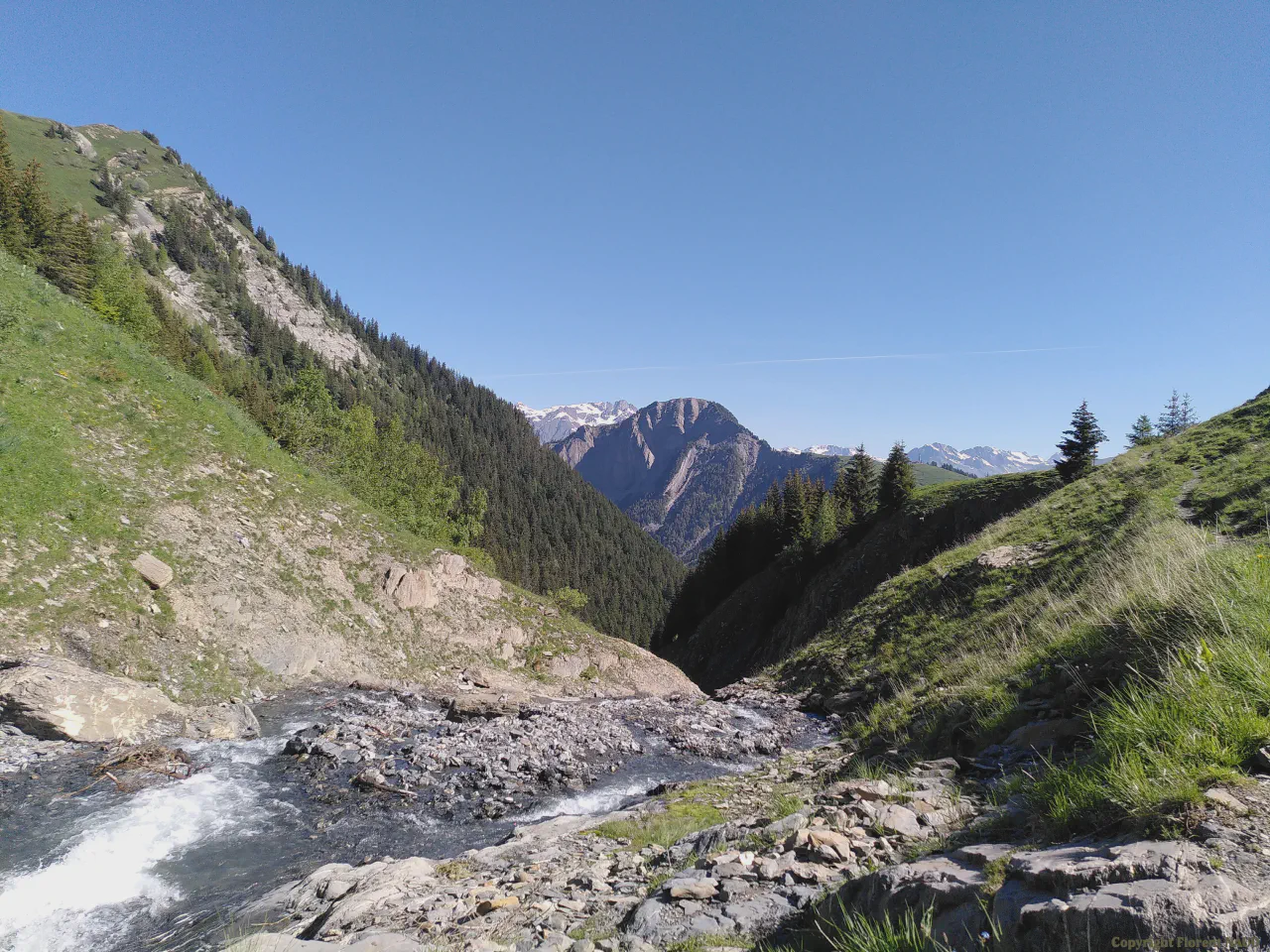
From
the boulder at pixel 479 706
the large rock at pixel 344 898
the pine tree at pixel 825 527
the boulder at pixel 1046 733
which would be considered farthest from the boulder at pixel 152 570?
the pine tree at pixel 825 527

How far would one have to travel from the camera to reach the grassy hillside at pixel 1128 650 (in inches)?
161

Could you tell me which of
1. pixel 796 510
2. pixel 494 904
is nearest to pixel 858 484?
pixel 796 510

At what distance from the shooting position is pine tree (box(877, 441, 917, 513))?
5384 cm

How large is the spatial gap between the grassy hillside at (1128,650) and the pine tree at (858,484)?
38298 millimetres

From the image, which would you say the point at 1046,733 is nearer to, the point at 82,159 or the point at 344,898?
the point at 344,898

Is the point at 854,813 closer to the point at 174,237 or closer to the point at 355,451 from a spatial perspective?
the point at 355,451

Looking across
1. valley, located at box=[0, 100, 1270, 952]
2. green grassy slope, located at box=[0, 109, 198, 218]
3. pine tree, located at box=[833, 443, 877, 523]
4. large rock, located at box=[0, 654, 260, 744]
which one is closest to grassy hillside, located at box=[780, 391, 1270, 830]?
valley, located at box=[0, 100, 1270, 952]

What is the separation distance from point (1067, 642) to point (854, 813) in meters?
4.70

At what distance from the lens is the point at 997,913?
3.21m

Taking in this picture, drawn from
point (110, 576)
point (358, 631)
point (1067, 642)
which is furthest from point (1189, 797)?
point (358, 631)

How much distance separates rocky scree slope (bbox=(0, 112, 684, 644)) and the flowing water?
8430 centimetres

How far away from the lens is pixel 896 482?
54250mm

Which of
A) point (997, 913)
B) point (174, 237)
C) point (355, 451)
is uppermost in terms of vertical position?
point (174, 237)

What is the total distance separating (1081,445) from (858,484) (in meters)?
25.2
